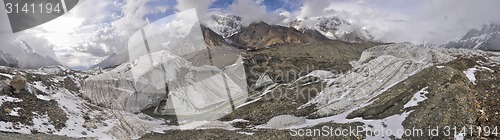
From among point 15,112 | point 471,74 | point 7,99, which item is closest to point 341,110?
point 471,74

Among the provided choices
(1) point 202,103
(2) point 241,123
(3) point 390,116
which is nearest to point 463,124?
(3) point 390,116

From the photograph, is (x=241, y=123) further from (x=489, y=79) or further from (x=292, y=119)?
(x=489, y=79)

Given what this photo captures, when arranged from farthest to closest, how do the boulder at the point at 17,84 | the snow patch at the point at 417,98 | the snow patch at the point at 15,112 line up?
the boulder at the point at 17,84 → the snow patch at the point at 15,112 → the snow patch at the point at 417,98

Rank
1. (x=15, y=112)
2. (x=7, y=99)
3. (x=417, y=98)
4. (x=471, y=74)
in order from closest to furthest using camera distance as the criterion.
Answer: (x=15, y=112), (x=417, y=98), (x=7, y=99), (x=471, y=74)

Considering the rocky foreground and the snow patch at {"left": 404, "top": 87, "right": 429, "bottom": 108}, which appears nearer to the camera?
the rocky foreground

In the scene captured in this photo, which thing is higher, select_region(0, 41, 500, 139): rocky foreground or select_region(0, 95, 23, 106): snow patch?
select_region(0, 95, 23, 106): snow patch

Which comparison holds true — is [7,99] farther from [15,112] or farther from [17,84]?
[15,112]

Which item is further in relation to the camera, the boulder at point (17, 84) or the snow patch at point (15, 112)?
the boulder at point (17, 84)

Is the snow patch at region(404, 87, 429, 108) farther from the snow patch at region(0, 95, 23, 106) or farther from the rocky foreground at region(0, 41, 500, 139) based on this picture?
the snow patch at region(0, 95, 23, 106)

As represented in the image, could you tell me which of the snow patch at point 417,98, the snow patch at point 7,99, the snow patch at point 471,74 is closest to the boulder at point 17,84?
the snow patch at point 7,99

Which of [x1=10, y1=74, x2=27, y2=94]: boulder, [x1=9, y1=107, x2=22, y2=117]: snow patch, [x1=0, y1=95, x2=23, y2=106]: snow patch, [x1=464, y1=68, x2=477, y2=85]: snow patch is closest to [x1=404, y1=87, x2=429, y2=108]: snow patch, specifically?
[x1=464, y1=68, x2=477, y2=85]: snow patch

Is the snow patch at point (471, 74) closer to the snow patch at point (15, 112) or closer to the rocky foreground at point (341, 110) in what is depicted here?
the rocky foreground at point (341, 110)

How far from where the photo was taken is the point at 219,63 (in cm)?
14738

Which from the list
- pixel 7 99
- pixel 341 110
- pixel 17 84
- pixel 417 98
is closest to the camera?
pixel 417 98
